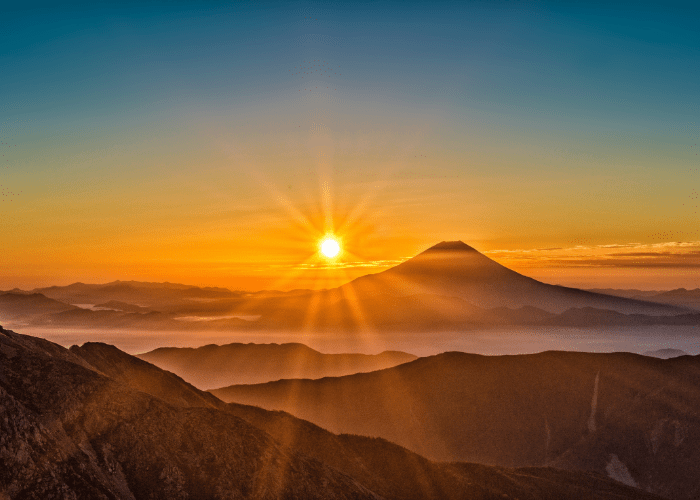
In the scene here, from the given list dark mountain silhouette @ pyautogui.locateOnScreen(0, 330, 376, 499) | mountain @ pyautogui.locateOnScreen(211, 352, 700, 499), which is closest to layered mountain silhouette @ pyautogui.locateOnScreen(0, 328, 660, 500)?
dark mountain silhouette @ pyautogui.locateOnScreen(0, 330, 376, 499)

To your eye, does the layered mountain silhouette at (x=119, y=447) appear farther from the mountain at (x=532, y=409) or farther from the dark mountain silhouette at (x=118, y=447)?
the mountain at (x=532, y=409)

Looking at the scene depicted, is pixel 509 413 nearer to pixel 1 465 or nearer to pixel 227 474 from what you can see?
pixel 227 474

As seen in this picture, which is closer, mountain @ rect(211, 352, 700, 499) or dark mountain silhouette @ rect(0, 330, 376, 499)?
dark mountain silhouette @ rect(0, 330, 376, 499)

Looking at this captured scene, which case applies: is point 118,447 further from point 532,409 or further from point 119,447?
point 532,409

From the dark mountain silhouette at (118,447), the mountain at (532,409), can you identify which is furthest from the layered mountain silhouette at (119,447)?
the mountain at (532,409)

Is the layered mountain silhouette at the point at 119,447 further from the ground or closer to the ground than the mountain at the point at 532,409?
further from the ground

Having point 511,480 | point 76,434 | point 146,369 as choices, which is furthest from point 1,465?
point 511,480

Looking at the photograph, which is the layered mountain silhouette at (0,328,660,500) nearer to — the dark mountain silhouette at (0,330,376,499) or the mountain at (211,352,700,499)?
the dark mountain silhouette at (0,330,376,499)

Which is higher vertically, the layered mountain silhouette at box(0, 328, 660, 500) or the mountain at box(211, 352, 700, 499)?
the layered mountain silhouette at box(0, 328, 660, 500)
